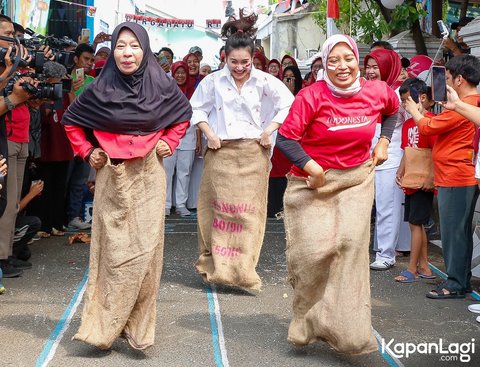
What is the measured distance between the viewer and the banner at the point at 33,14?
1630 centimetres

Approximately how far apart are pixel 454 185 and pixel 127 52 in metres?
2.96

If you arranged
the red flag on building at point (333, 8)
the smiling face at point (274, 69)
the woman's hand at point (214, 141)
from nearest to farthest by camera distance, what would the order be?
the woman's hand at point (214, 141)
the smiling face at point (274, 69)
the red flag on building at point (333, 8)

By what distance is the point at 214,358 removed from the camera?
5508 mm

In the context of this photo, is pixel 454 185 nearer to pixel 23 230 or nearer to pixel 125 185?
pixel 125 185

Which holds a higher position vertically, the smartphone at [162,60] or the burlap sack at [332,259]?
the smartphone at [162,60]

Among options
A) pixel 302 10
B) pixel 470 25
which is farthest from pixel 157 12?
pixel 470 25

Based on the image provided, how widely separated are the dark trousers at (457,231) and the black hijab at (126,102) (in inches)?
101

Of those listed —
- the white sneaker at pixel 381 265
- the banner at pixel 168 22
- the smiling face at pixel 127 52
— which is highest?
the banner at pixel 168 22

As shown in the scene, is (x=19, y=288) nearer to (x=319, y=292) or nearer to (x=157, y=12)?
A: (x=319, y=292)

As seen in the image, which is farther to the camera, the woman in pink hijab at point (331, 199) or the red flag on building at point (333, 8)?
the red flag on building at point (333, 8)

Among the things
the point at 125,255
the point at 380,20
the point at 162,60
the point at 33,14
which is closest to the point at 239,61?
the point at 125,255

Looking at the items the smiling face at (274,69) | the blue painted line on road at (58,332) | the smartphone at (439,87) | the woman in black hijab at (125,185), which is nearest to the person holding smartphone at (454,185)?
the smartphone at (439,87)

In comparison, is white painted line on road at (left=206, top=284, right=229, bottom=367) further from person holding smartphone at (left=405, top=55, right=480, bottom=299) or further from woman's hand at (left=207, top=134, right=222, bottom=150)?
person holding smartphone at (left=405, top=55, right=480, bottom=299)

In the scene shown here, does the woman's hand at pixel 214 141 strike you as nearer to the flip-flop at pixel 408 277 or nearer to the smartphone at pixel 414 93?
the smartphone at pixel 414 93
